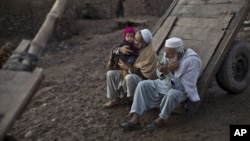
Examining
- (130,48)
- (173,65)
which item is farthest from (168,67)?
(130,48)

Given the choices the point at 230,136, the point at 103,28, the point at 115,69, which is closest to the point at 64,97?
the point at 115,69

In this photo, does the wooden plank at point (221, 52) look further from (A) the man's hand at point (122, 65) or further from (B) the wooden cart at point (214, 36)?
(A) the man's hand at point (122, 65)

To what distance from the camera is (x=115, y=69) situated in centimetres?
488

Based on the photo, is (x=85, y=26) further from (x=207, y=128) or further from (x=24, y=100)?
(x=24, y=100)

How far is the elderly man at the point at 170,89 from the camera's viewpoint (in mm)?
4125

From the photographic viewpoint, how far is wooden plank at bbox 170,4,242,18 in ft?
16.2

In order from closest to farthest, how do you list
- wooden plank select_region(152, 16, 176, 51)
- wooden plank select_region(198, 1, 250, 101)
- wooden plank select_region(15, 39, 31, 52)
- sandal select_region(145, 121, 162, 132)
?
wooden plank select_region(15, 39, 31, 52) → sandal select_region(145, 121, 162, 132) → wooden plank select_region(198, 1, 250, 101) → wooden plank select_region(152, 16, 176, 51)

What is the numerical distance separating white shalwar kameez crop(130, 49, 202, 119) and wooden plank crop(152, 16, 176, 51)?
1.05 m

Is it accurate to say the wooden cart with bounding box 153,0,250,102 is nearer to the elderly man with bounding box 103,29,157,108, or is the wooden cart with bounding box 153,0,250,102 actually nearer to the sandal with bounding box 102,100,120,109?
the elderly man with bounding box 103,29,157,108

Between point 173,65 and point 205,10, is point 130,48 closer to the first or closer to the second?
point 173,65

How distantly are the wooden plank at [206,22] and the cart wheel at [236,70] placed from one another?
0.37 m

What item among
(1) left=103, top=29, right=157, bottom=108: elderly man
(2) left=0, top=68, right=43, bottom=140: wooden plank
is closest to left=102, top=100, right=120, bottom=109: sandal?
(1) left=103, top=29, right=157, bottom=108: elderly man

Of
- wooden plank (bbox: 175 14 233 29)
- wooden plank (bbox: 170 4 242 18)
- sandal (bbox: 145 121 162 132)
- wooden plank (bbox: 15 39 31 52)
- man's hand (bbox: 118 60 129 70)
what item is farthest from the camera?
wooden plank (bbox: 170 4 242 18)

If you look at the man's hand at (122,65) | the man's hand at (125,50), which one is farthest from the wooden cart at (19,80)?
the man's hand at (122,65)
